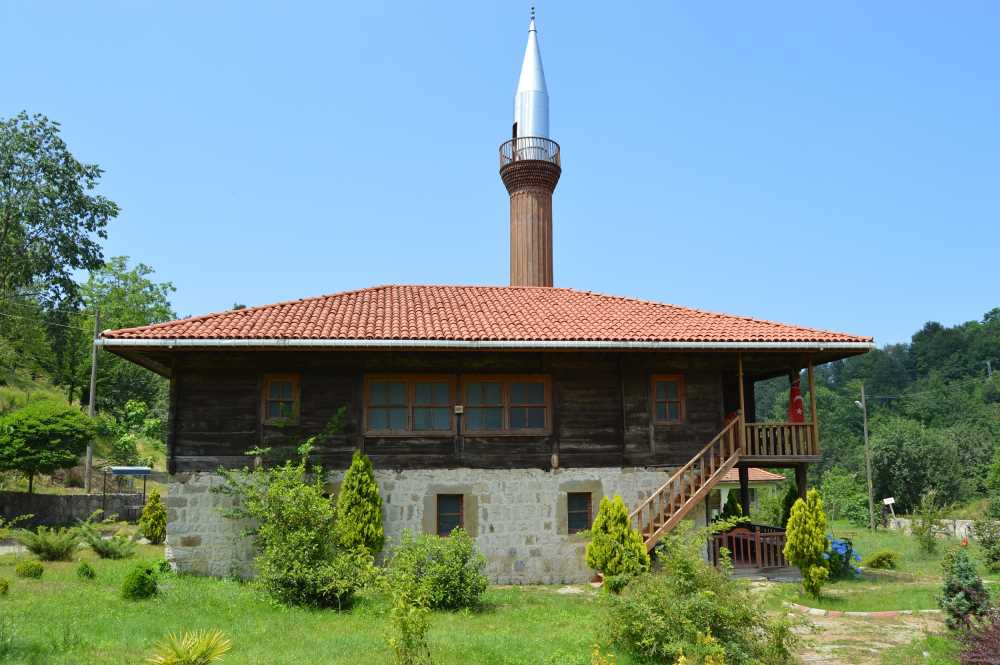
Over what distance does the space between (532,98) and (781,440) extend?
15.2 meters

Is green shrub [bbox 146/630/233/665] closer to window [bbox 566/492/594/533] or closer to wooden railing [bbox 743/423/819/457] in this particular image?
window [bbox 566/492/594/533]

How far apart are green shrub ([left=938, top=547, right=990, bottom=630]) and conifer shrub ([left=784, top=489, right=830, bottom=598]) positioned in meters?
2.98

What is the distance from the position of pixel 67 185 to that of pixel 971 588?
136ft

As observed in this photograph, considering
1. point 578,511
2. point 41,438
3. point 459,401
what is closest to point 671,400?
point 578,511

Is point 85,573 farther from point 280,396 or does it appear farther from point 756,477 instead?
point 756,477

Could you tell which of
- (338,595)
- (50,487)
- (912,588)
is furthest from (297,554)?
(50,487)

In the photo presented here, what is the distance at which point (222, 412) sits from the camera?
14672 millimetres

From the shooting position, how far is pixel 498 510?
14883mm

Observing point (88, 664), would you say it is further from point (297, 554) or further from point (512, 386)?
point (512, 386)

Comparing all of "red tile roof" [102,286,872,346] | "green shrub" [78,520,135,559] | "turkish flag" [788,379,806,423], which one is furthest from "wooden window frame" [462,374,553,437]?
"green shrub" [78,520,135,559]

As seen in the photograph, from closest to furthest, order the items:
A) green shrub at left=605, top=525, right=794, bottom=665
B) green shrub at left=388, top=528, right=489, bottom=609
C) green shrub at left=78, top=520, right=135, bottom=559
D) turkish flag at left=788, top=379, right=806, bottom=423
A: green shrub at left=605, top=525, right=794, bottom=665
green shrub at left=388, top=528, right=489, bottom=609
turkish flag at left=788, top=379, right=806, bottom=423
green shrub at left=78, top=520, right=135, bottom=559

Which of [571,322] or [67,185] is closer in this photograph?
[571,322]

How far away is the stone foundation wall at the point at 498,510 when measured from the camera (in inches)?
562

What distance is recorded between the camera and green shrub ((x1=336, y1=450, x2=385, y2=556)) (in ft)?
44.8
